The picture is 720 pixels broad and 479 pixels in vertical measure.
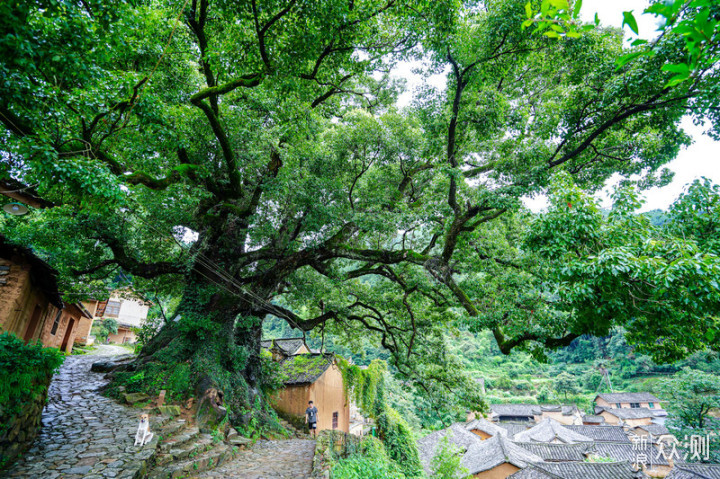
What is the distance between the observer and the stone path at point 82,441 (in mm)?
4309

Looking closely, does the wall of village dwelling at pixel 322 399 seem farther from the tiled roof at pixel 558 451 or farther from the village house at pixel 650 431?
the village house at pixel 650 431

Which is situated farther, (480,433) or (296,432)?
(480,433)

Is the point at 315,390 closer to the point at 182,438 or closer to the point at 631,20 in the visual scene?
the point at 182,438

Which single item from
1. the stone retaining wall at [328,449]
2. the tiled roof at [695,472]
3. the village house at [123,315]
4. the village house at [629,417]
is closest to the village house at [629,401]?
the village house at [629,417]

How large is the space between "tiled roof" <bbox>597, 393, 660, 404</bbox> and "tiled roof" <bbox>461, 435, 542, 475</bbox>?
29.2 meters

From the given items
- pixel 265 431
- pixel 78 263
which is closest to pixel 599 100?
pixel 265 431

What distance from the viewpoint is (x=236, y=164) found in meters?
7.95

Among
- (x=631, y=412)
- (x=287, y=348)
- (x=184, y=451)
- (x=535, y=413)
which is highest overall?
(x=287, y=348)

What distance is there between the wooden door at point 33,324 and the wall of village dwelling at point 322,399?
8384 mm

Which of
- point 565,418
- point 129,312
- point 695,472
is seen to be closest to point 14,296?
point 129,312

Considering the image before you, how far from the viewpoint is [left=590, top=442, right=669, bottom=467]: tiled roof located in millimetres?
25375

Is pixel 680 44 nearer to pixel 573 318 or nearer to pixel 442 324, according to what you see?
pixel 573 318

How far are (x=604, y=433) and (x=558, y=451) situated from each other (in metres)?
11.7

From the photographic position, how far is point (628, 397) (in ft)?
140
